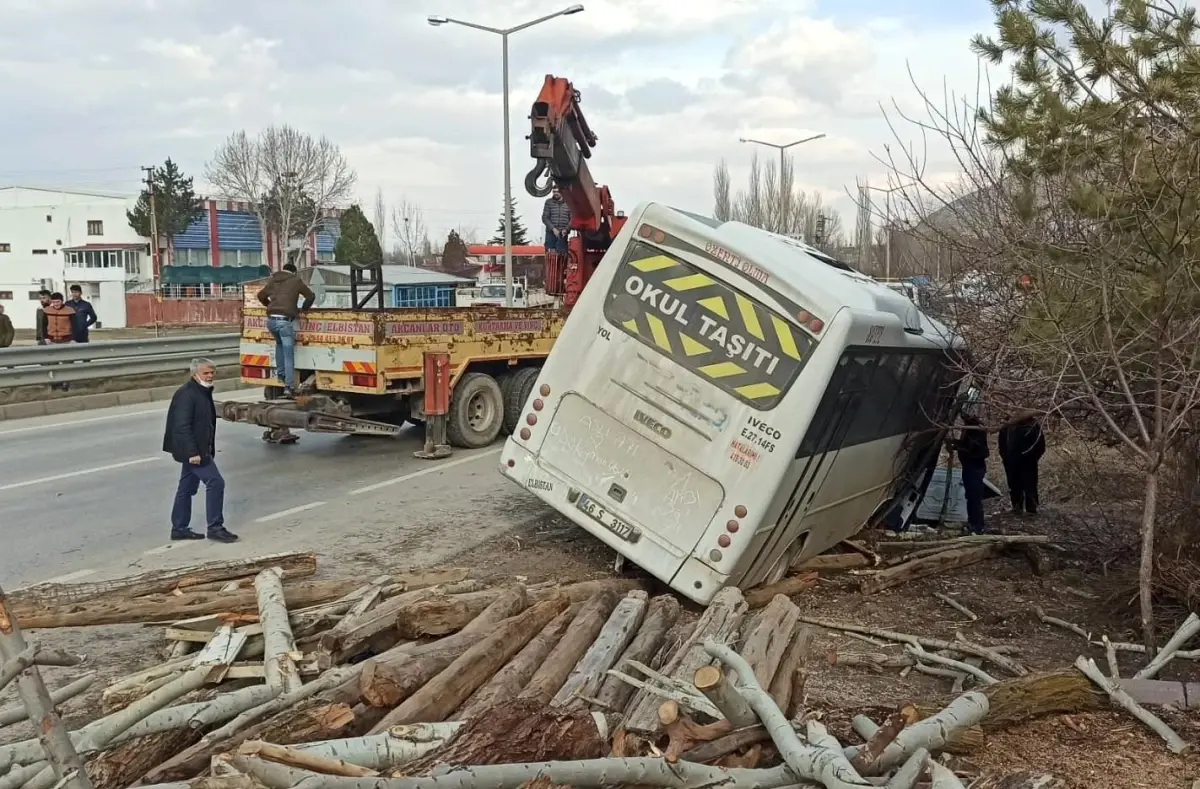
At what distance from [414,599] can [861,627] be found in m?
3.02

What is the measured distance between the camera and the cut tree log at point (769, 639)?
5.07 metres

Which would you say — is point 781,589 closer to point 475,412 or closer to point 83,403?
point 475,412

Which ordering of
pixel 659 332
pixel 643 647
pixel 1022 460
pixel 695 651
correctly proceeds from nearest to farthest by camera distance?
pixel 695 651 → pixel 643 647 → pixel 659 332 → pixel 1022 460

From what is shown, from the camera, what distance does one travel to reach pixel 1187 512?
7629 mm

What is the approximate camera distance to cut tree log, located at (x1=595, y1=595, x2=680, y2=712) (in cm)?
498

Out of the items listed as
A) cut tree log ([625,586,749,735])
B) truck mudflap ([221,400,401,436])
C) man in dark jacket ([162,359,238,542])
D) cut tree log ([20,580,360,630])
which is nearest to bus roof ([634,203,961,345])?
cut tree log ([625,586,749,735])

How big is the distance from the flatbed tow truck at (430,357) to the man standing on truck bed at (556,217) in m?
0.14

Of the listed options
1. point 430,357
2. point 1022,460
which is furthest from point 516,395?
point 1022,460

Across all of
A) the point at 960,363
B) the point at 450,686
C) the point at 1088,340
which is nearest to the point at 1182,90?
the point at 1088,340

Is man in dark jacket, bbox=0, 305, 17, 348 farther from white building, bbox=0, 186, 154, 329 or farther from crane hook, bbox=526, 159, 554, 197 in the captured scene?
white building, bbox=0, 186, 154, 329

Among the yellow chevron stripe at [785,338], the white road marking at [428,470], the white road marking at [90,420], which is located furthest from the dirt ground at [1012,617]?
the white road marking at [90,420]

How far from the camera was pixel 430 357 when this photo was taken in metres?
12.6

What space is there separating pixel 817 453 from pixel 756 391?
0.66 m

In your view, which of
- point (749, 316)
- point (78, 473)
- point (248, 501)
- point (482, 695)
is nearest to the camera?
point (482, 695)
